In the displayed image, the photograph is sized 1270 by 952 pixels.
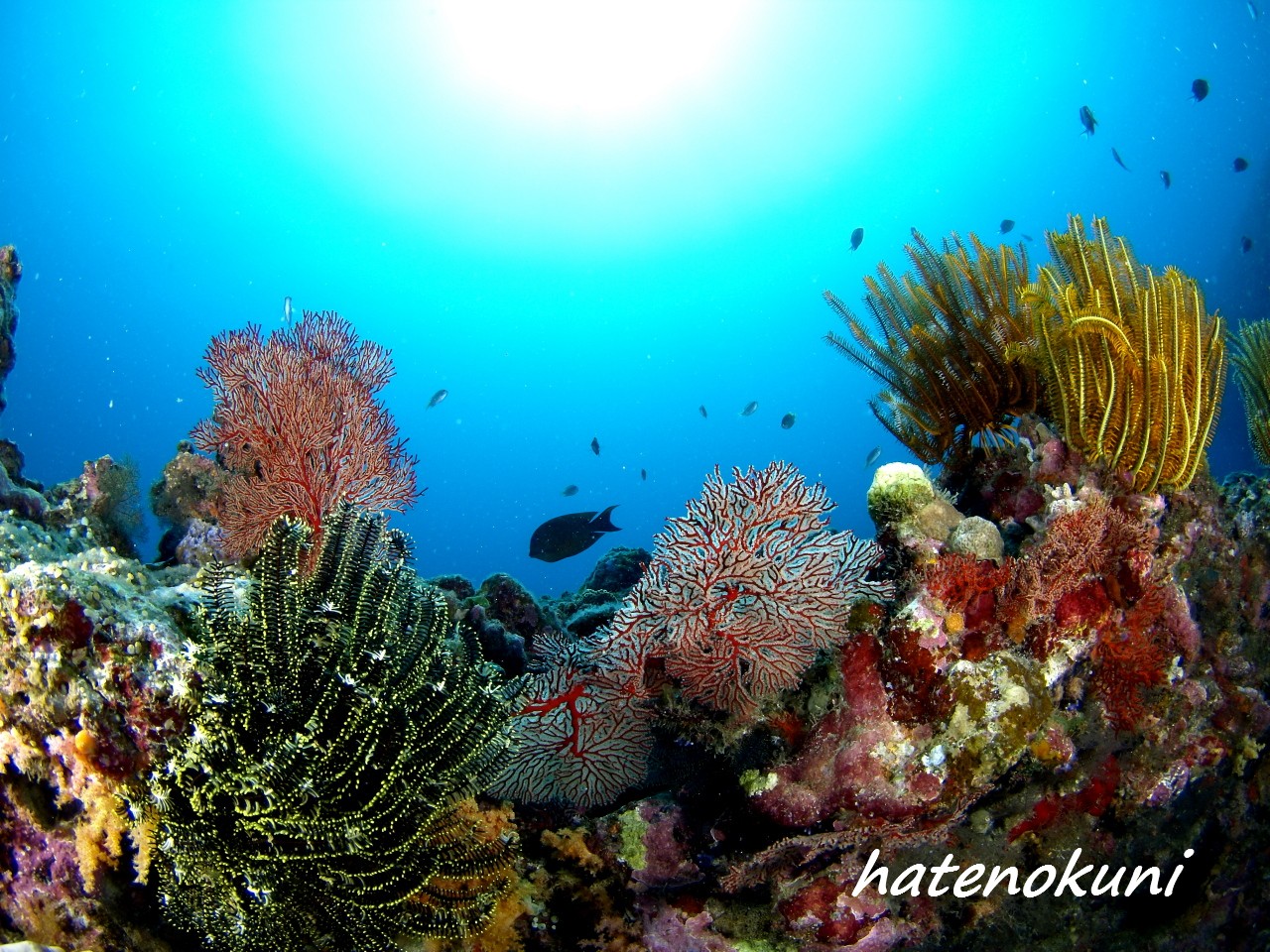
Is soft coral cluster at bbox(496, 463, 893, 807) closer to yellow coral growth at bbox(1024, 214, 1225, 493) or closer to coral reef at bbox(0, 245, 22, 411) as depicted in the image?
yellow coral growth at bbox(1024, 214, 1225, 493)

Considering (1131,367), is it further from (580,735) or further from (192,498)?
(192,498)

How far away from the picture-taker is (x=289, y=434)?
Result: 4793 millimetres

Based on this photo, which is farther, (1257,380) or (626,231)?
(626,231)

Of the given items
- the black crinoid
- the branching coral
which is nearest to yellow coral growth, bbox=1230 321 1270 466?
the branching coral

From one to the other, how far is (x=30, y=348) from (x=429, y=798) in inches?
6194

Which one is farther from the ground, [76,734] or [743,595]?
[743,595]

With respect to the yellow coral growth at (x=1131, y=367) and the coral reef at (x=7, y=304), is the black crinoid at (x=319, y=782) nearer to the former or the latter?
the yellow coral growth at (x=1131, y=367)

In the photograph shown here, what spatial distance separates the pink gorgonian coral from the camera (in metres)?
3.29

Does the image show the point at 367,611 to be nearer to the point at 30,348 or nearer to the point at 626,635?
the point at 626,635

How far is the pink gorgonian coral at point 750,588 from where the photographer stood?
10.8 feet

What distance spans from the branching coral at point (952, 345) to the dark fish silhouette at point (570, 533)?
17.2 feet

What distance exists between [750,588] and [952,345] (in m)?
2.78

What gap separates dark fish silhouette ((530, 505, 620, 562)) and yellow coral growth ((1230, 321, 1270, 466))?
7261mm

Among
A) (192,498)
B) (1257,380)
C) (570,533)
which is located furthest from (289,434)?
(1257,380)
